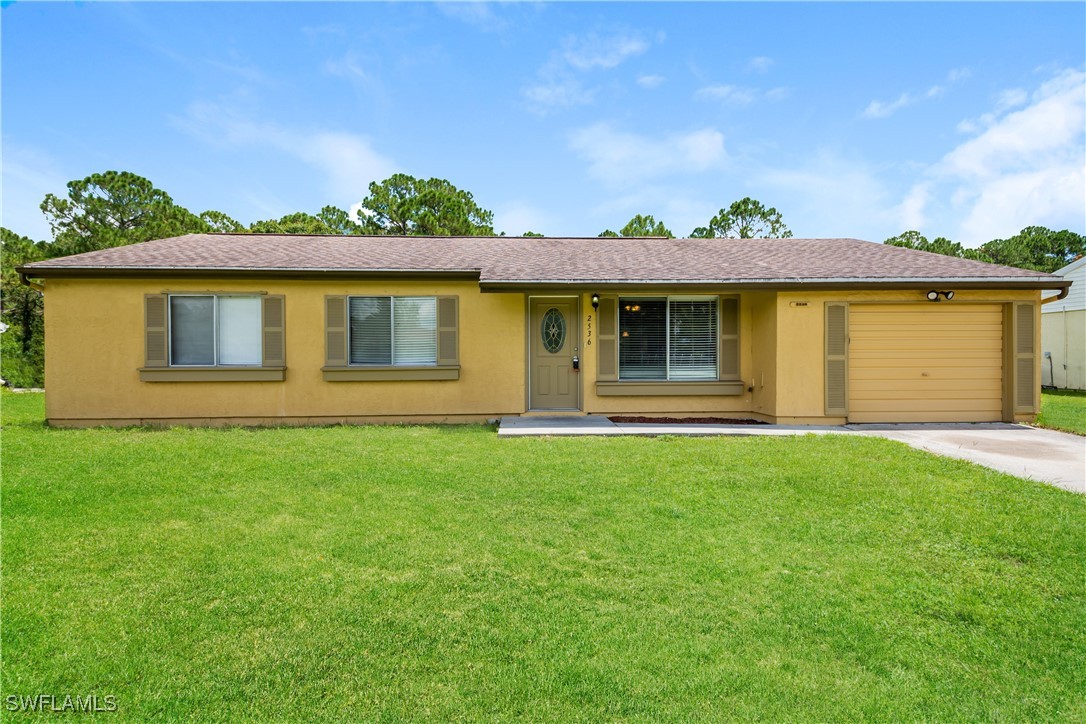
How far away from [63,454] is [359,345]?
4151mm

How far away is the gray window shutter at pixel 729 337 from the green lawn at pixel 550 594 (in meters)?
4.37

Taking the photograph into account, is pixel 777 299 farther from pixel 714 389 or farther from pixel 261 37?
pixel 261 37

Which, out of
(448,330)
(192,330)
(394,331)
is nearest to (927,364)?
(448,330)

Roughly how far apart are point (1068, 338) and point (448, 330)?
1762cm

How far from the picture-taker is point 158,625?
2562 mm

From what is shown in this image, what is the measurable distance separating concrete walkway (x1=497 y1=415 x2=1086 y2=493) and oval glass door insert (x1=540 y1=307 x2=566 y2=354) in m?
1.42

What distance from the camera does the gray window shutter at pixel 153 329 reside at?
8977 millimetres

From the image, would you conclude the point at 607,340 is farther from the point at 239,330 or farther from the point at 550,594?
the point at 550,594

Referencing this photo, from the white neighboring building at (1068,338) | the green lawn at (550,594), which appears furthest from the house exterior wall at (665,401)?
the white neighboring building at (1068,338)

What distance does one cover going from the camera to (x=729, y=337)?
31.7 ft

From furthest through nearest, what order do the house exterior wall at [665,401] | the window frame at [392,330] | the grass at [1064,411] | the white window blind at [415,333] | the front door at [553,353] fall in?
the front door at [553,353]
the house exterior wall at [665,401]
the white window blind at [415,333]
the window frame at [392,330]
the grass at [1064,411]

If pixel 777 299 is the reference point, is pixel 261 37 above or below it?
above

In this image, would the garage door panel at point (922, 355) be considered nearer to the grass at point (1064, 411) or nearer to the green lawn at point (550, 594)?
the grass at point (1064, 411)

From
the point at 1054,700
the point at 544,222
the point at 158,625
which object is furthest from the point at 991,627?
the point at 544,222
